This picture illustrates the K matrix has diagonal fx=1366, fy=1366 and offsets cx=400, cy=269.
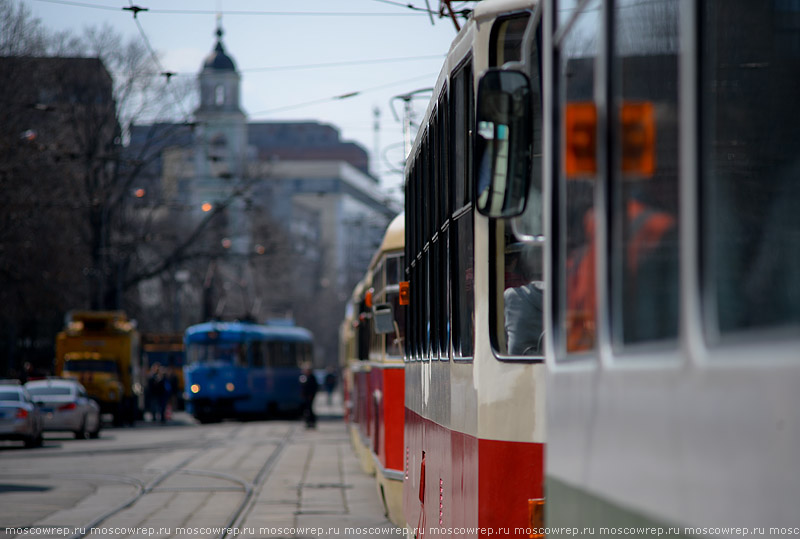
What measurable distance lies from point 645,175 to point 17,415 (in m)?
24.8

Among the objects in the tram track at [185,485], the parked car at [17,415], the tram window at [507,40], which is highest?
the tram window at [507,40]

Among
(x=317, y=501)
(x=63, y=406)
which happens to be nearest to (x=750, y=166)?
(x=317, y=501)

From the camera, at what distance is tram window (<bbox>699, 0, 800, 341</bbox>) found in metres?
2.10

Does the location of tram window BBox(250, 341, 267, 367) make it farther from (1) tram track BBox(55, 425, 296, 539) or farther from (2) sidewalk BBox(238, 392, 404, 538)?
(2) sidewalk BBox(238, 392, 404, 538)

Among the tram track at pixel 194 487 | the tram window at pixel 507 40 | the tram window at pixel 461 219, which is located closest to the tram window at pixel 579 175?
the tram window at pixel 507 40

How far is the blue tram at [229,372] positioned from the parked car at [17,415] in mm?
12685

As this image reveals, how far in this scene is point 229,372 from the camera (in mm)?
39500

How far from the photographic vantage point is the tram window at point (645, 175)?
2.39 metres

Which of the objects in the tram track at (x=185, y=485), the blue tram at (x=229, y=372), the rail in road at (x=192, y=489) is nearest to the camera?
the rail in road at (x=192, y=489)

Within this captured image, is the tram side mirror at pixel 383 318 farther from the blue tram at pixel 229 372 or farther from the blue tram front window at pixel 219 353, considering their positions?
the blue tram front window at pixel 219 353

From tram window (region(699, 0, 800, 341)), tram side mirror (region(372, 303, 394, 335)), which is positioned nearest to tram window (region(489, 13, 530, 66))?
tram window (region(699, 0, 800, 341))

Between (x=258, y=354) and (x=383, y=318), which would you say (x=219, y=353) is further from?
(x=383, y=318)

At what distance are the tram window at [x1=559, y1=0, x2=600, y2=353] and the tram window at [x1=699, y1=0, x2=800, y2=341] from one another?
33 cm

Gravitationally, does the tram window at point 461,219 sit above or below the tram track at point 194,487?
above
